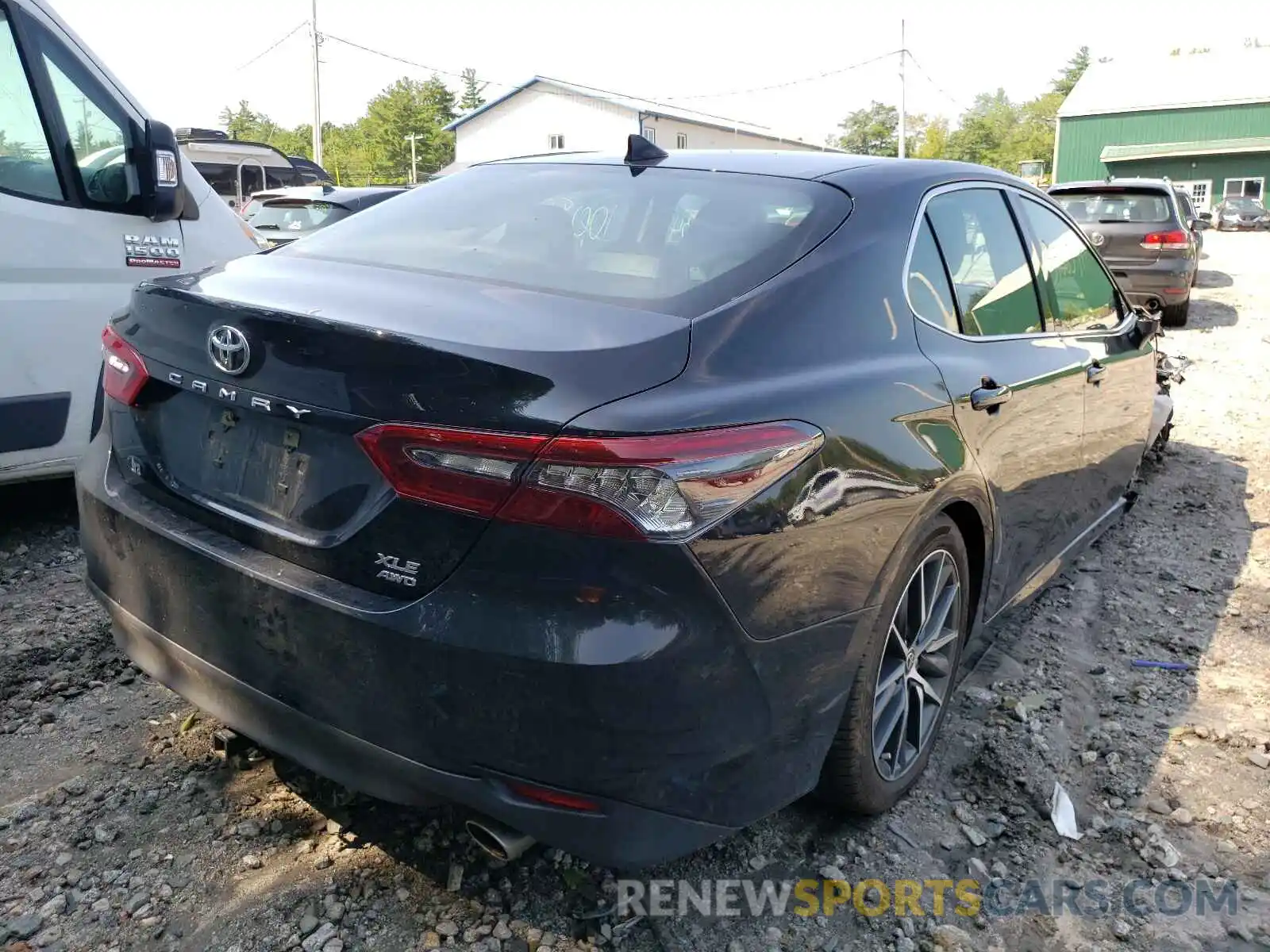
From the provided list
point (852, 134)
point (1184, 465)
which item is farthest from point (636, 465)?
point (852, 134)

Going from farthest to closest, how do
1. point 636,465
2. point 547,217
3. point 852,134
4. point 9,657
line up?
1. point 852,134
2. point 9,657
3. point 547,217
4. point 636,465

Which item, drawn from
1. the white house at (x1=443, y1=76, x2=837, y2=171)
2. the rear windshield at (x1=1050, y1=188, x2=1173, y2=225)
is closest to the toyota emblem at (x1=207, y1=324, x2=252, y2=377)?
the rear windshield at (x1=1050, y1=188, x2=1173, y2=225)

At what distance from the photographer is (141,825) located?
8.32 ft

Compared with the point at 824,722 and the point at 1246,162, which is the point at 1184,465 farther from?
the point at 1246,162

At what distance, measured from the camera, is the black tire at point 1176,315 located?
39.7 feet

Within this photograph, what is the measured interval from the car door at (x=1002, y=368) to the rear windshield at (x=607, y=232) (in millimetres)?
445

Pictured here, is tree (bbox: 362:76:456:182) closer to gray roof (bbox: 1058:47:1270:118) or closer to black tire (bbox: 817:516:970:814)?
gray roof (bbox: 1058:47:1270:118)

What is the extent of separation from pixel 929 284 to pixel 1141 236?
10.6 m

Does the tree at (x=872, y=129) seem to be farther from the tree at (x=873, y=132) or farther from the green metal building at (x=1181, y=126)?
the green metal building at (x=1181, y=126)

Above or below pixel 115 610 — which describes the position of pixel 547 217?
above

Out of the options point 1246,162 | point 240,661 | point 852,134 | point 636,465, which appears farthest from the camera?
point 852,134

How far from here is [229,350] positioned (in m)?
2.13

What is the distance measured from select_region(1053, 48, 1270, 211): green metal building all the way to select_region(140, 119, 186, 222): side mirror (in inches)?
1934

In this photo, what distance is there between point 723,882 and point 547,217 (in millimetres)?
1735
